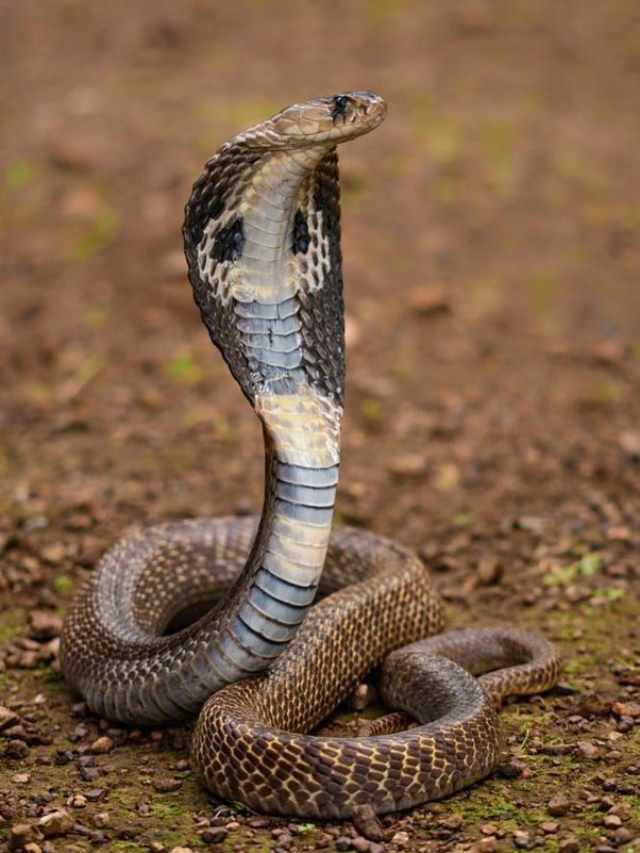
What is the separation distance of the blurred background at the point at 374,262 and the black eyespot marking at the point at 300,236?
2.84 m

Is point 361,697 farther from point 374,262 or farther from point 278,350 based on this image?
point 374,262

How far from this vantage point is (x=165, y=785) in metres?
5.09

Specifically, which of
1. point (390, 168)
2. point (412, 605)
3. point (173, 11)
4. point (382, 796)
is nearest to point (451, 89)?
point (390, 168)

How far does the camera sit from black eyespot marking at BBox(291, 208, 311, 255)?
515cm

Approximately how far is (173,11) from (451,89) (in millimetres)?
3186

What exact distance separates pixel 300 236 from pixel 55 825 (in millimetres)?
2263

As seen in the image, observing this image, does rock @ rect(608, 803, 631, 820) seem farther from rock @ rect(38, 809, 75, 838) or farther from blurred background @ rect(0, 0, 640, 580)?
blurred background @ rect(0, 0, 640, 580)

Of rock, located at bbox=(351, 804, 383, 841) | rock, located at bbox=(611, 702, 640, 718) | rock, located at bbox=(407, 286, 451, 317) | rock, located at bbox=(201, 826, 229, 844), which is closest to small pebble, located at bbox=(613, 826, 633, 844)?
rock, located at bbox=(351, 804, 383, 841)

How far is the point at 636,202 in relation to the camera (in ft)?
38.1

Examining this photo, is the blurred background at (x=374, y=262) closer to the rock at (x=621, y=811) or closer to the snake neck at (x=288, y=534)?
the snake neck at (x=288, y=534)

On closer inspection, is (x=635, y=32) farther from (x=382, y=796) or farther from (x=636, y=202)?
(x=382, y=796)

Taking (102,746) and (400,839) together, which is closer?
(400,839)

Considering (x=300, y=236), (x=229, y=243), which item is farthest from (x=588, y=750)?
(x=229, y=243)

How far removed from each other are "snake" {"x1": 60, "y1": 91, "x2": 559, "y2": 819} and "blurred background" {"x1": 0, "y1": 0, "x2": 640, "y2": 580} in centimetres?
178
